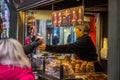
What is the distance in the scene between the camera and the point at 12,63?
327cm

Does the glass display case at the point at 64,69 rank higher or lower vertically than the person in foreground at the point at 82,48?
lower

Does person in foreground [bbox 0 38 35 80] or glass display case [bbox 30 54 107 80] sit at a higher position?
person in foreground [bbox 0 38 35 80]

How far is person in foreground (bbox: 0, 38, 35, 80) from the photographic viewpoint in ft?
10.6

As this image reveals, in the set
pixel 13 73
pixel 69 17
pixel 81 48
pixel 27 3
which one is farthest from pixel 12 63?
pixel 27 3

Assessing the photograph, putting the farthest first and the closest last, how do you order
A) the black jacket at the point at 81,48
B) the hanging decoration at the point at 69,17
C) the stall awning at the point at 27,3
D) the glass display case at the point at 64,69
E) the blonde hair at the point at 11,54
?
the stall awning at the point at 27,3, the black jacket at the point at 81,48, the hanging decoration at the point at 69,17, the glass display case at the point at 64,69, the blonde hair at the point at 11,54

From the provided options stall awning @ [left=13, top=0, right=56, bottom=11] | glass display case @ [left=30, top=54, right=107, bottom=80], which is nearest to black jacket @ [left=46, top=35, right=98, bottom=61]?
glass display case @ [left=30, top=54, right=107, bottom=80]

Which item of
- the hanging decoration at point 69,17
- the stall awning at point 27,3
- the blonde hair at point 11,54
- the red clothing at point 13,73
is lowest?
the red clothing at point 13,73

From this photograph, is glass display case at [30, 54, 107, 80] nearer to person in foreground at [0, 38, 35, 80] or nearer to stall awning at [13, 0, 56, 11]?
stall awning at [13, 0, 56, 11]

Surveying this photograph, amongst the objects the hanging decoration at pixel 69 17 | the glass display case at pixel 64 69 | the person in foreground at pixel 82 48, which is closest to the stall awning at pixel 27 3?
the hanging decoration at pixel 69 17

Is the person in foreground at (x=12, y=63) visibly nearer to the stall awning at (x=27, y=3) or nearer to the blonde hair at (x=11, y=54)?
the blonde hair at (x=11, y=54)

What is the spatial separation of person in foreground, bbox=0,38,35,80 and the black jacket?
10.1 ft

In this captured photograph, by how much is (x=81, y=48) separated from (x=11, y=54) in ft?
12.0

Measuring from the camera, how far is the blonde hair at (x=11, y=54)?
3225mm

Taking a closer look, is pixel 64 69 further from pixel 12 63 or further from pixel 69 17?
pixel 12 63
